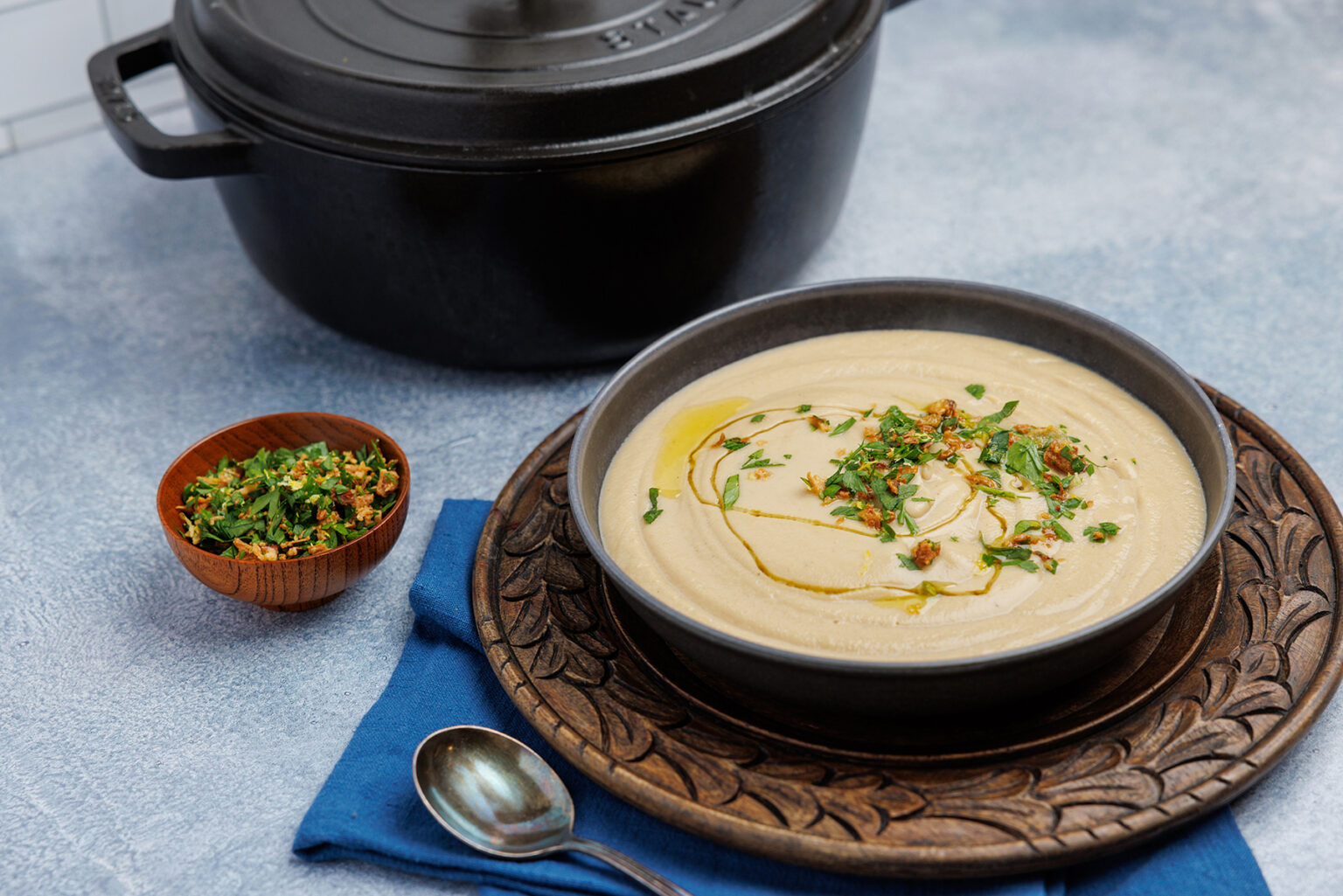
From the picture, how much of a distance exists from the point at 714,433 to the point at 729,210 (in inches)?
20.5

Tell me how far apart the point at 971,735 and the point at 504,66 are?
126cm

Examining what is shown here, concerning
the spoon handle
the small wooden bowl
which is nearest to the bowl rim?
the small wooden bowl

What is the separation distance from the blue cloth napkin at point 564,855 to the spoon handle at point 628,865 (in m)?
0.02

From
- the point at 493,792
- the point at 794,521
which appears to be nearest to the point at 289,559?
the point at 493,792

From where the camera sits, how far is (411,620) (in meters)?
1.89

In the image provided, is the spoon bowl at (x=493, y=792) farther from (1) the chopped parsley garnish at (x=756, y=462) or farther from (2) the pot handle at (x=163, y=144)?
(2) the pot handle at (x=163, y=144)

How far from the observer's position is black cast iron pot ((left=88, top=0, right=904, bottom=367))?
1.99 metres

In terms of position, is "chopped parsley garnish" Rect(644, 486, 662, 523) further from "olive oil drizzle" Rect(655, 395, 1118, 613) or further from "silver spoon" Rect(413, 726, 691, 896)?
"silver spoon" Rect(413, 726, 691, 896)

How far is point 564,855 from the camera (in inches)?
57.8

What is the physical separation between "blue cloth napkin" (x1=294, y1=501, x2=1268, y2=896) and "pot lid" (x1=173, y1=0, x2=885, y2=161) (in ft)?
2.69

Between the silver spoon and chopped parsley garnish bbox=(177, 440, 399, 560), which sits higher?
chopped parsley garnish bbox=(177, 440, 399, 560)

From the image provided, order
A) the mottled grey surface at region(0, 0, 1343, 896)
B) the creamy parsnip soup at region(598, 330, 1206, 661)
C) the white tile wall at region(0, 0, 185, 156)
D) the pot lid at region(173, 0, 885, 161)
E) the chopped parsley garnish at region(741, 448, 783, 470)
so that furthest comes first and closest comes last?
the white tile wall at region(0, 0, 185, 156) < the pot lid at region(173, 0, 885, 161) < the chopped parsley garnish at region(741, 448, 783, 470) < the mottled grey surface at region(0, 0, 1343, 896) < the creamy parsnip soup at region(598, 330, 1206, 661)

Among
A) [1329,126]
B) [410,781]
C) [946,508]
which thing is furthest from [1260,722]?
[1329,126]

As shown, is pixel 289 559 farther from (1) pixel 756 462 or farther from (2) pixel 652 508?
(1) pixel 756 462
